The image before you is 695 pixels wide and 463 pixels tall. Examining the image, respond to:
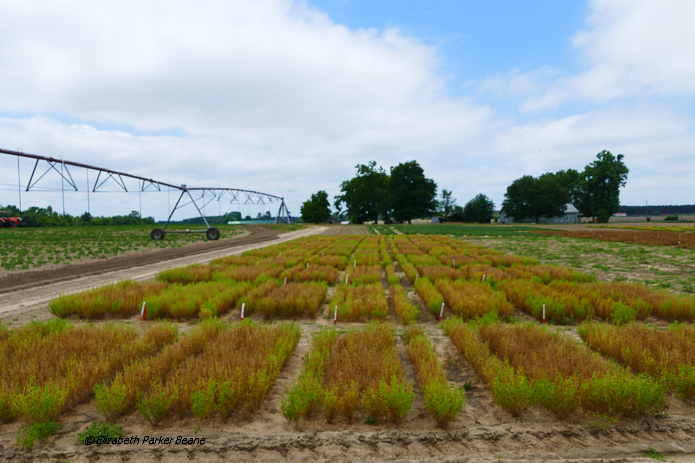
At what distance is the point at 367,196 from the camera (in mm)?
114438

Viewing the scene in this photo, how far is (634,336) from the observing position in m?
5.71

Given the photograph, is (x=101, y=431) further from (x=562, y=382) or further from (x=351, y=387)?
(x=562, y=382)

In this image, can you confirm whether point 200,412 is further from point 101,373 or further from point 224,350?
point 101,373

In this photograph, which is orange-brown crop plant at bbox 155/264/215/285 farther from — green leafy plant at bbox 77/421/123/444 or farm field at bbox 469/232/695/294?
farm field at bbox 469/232/695/294

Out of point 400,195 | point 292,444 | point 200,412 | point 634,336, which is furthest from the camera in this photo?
point 400,195

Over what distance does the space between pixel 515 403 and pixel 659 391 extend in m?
1.61

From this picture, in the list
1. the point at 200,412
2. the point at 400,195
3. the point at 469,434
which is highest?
the point at 400,195

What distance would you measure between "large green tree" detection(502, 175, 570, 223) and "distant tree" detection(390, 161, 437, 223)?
22239 mm

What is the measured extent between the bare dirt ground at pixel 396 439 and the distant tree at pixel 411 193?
9771 centimetres

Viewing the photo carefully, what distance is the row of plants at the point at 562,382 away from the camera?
3814 mm

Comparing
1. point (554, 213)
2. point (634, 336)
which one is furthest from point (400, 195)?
point (634, 336)

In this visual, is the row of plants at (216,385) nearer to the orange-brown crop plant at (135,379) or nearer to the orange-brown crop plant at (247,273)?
the orange-brown crop plant at (135,379)

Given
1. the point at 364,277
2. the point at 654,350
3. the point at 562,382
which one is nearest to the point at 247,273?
the point at 364,277

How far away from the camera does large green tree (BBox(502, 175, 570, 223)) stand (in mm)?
92312
